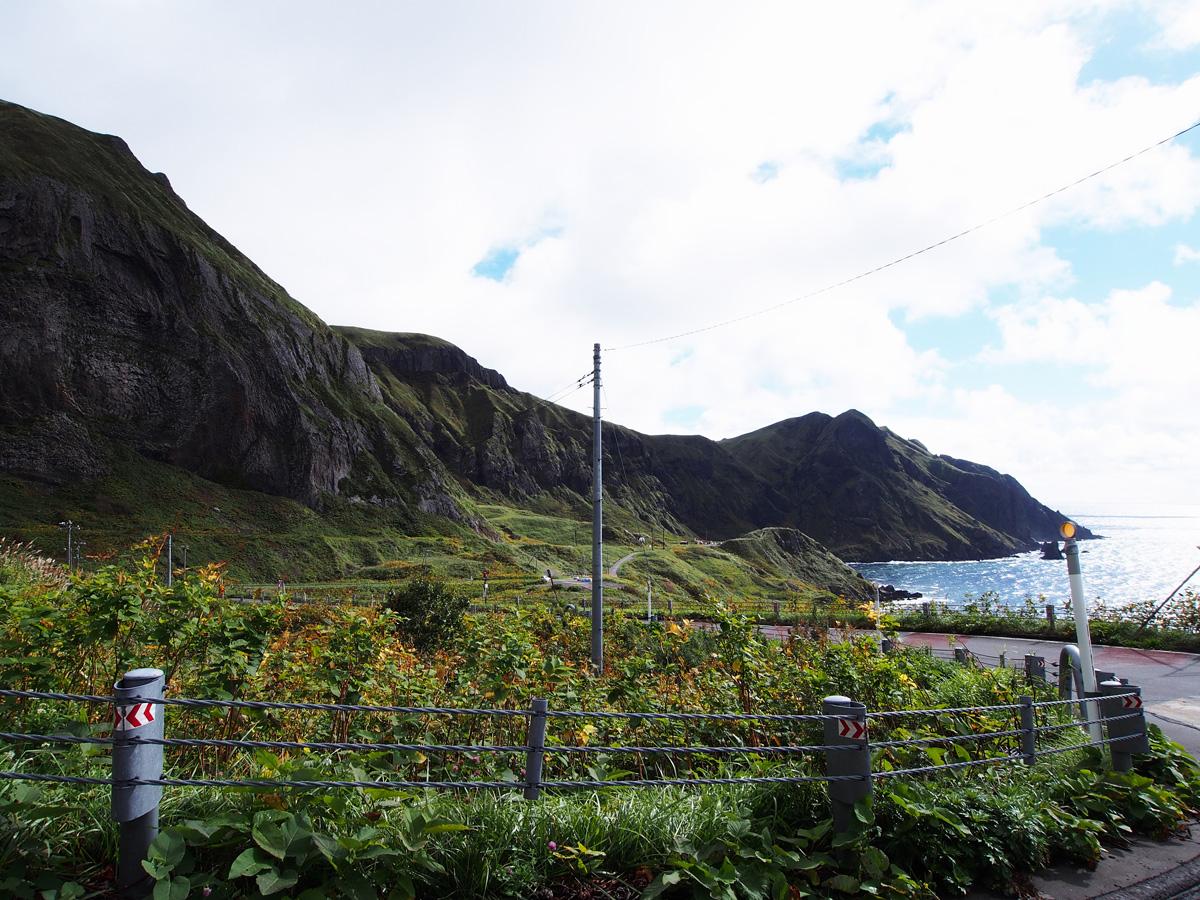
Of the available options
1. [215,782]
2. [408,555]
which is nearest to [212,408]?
[408,555]

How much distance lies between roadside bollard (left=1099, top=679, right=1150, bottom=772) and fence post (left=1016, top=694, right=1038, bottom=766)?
742 millimetres

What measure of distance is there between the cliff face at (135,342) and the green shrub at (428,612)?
6272 cm

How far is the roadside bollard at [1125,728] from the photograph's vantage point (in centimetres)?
528

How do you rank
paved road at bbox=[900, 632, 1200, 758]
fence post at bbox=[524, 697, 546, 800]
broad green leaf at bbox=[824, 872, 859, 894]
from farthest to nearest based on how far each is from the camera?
paved road at bbox=[900, 632, 1200, 758] < fence post at bbox=[524, 697, 546, 800] < broad green leaf at bbox=[824, 872, 859, 894]

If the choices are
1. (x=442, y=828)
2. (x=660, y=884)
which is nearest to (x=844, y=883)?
(x=660, y=884)

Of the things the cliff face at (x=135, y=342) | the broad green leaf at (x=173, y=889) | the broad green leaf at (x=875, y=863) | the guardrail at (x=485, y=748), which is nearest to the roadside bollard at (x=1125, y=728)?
the guardrail at (x=485, y=748)

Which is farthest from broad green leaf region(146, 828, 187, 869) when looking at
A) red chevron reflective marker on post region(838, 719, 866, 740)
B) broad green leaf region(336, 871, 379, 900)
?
red chevron reflective marker on post region(838, 719, 866, 740)

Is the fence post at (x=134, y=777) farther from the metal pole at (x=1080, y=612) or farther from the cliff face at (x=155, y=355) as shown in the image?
the cliff face at (x=155, y=355)

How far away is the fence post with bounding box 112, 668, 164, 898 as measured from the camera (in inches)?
113

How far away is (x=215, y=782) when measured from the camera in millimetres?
2926

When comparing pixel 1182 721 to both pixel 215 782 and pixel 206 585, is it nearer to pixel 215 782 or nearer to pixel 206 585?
pixel 215 782

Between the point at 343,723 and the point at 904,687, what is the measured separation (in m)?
5.40

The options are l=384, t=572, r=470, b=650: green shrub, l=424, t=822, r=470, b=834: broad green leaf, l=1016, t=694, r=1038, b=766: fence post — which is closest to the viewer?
l=424, t=822, r=470, b=834: broad green leaf

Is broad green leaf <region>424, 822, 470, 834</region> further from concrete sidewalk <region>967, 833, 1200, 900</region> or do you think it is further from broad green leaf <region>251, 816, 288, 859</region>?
concrete sidewalk <region>967, 833, 1200, 900</region>
